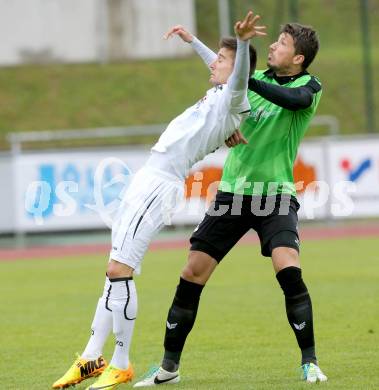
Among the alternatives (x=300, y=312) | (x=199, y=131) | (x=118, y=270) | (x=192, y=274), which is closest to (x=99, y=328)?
(x=118, y=270)

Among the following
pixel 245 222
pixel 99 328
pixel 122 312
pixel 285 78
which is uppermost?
pixel 285 78

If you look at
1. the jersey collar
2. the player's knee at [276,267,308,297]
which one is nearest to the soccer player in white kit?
the jersey collar

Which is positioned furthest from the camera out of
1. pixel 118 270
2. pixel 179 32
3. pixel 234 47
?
pixel 179 32

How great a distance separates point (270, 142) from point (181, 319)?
1402mm

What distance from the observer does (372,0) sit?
38.2 m

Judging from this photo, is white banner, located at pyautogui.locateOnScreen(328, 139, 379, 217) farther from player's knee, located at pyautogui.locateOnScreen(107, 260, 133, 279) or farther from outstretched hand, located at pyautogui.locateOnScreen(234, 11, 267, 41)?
outstretched hand, located at pyautogui.locateOnScreen(234, 11, 267, 41)

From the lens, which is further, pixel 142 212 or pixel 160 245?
pixel 160 245

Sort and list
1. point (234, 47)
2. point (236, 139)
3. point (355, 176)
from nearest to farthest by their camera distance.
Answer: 1. point (234, 47)
2. point (236, 139)
3. point (355, 176)

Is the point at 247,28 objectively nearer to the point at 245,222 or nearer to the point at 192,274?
the point at 245,222

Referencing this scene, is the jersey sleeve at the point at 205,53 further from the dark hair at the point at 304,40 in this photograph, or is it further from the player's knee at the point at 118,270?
the player's knee at the point at 118,270

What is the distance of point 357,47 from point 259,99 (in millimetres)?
27188

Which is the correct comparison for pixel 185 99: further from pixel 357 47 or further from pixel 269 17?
pixel 357 47

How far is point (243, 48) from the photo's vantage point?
6535 mm

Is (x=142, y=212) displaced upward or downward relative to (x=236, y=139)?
downward
